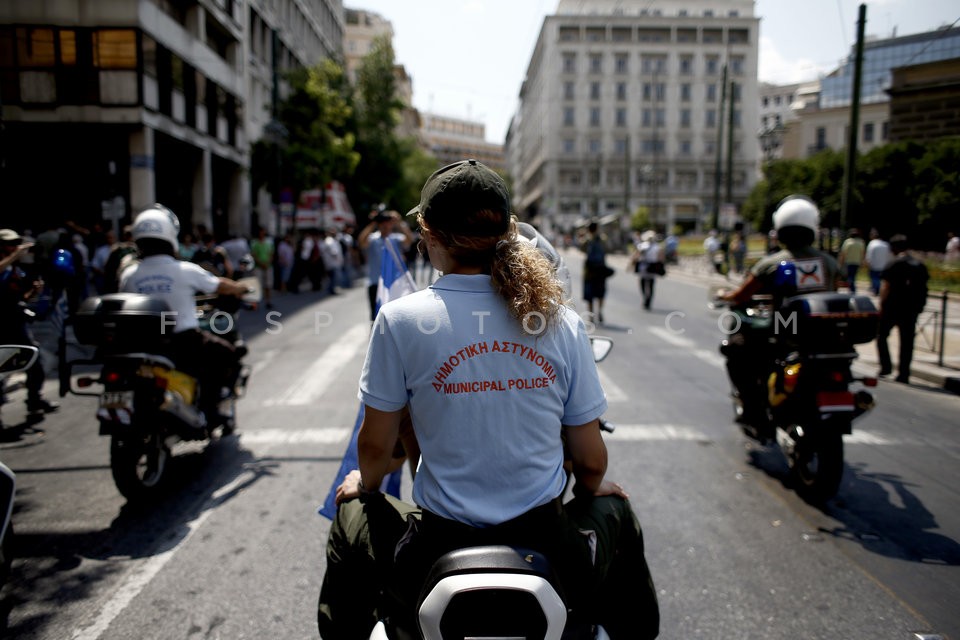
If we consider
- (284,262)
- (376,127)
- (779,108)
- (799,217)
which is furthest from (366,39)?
(799,217)

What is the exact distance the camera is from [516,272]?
1995 mm

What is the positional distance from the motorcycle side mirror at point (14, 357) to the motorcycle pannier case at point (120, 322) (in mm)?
1882

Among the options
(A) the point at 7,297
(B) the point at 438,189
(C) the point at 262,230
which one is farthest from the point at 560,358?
(C) the point at 262,230

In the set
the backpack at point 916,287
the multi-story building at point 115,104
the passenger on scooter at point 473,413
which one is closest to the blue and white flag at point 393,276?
the passenger on scooter at point 473,413

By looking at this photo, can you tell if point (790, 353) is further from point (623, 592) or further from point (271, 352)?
point (271, 352)

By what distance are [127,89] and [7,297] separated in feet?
51.0

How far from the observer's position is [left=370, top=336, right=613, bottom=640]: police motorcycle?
64.7 inches

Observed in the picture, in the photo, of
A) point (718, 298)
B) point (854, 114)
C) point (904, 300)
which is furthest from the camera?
point (854, 114)

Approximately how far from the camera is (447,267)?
6.82ft

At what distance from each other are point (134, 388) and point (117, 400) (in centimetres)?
13

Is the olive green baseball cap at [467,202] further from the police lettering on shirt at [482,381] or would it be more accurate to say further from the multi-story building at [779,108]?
the multi-story building at [779,108]

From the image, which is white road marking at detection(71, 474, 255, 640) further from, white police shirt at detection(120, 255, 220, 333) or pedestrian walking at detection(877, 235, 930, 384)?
pedestrian walking at detection(877, 235, 930, 384)

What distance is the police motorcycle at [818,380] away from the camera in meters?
4.49

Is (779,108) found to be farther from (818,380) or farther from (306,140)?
(818,380)
